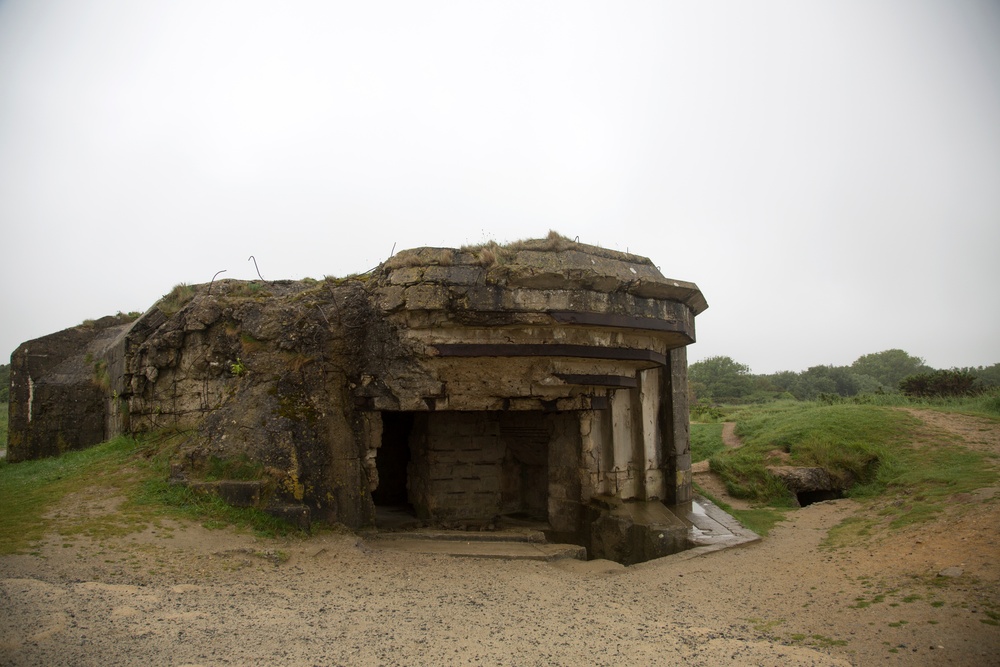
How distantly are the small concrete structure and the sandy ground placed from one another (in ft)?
3.26

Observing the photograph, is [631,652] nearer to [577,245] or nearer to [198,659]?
[198,659]

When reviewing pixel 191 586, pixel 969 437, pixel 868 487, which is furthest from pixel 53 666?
pixel 969 437

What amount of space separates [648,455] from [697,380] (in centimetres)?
3760

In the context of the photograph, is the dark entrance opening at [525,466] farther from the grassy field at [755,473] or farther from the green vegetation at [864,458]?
the green vegetation at [864,458]

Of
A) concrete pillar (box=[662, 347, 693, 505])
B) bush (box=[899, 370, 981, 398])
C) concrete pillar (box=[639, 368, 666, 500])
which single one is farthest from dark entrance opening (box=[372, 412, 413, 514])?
bush (box=[899, 370, 981, 398])

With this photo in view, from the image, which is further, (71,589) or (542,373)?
(542,373)

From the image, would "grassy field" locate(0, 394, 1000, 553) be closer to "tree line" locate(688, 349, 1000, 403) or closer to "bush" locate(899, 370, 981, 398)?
"bush" locate(899, 370, 981, 398)

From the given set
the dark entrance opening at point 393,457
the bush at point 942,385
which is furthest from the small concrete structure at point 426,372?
the bush at point 942,385

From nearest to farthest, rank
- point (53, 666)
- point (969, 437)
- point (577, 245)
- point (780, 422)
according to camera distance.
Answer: point (53, 666), point (577, 245), point (969, 437), point (780, 422)

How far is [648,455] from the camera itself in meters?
8.28

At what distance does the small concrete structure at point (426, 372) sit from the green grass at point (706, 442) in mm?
4455

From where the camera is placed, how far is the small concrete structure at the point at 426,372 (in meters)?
6.03

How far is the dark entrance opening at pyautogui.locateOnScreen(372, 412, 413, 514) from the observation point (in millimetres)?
10547

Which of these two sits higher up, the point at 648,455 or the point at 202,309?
the point at 202,309
